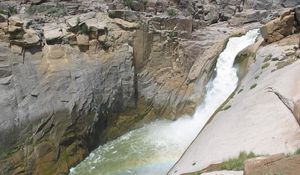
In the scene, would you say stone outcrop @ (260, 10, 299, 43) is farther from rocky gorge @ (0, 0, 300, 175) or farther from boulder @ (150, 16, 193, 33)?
boulder @ (150, 16, 193, 33)

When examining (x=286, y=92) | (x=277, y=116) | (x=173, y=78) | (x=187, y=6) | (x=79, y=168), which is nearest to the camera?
(x=277, y=116)

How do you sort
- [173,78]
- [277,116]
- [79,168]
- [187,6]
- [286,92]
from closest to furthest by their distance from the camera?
1. [277,116]
2. [286,92]
3. [79,168]
4. [173,78]
5. [187,6]

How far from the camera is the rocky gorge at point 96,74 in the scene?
23172mm

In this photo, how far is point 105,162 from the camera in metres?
24.1

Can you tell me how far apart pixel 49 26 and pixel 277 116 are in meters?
17.3

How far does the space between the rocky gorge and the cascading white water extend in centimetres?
71

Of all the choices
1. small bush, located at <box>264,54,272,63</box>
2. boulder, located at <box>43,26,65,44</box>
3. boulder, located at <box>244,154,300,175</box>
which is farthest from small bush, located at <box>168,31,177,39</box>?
boulder, located at <box>244,154,300,175</box>

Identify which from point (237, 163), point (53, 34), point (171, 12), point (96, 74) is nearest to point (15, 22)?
point (53, 34)

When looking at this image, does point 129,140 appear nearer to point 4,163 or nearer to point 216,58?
point 4,163

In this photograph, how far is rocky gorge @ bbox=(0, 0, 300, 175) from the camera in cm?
2317

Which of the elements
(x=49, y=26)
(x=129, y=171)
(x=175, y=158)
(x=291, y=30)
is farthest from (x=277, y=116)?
(x=49, y=26)

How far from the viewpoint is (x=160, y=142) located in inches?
995

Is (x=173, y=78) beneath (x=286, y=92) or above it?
beneath

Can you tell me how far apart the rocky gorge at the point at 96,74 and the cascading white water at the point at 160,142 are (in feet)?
2.33
